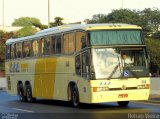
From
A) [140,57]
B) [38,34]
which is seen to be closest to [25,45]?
[38,34]

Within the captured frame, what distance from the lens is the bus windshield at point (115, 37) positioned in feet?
69.4

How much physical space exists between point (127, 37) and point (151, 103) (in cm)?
471

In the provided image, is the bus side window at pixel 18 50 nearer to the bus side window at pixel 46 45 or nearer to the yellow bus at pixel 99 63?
the bus side window at pixel 46 45

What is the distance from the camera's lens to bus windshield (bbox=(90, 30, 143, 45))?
69.4 feet

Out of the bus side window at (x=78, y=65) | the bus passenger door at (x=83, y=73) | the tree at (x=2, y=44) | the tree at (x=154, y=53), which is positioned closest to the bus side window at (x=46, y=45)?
the bus side window at (x=78, y=65)

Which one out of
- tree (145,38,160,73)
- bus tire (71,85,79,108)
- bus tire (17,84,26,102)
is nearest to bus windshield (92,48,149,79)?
bus tire (71,85,79,108)

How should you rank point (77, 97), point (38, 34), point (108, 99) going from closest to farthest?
1. point (108, 99)
2. point (77, 97)
3. point (38, 34)

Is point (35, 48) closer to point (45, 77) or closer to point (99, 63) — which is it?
point (45, 77)

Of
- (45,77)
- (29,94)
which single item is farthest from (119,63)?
(29,94)

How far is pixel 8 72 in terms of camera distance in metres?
32.0

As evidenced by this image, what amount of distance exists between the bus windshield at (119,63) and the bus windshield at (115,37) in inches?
12.2

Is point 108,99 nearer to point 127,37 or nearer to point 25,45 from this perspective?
point 127,37

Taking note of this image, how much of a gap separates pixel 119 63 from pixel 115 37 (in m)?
1.17

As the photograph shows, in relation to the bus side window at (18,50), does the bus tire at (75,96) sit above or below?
below
